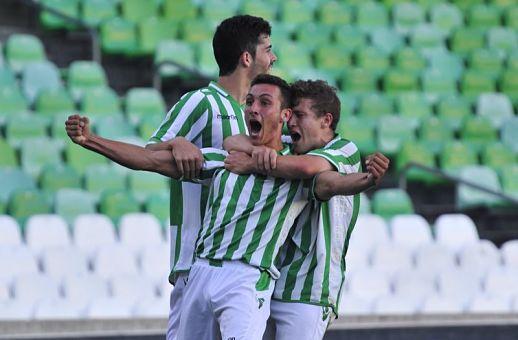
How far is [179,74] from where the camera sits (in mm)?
13016

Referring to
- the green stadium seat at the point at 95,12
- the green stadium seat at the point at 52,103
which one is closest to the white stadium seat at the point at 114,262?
the green stadium seat at the point at 52,103

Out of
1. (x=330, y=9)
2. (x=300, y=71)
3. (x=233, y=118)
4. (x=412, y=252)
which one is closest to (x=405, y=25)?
(x=330, y=9)

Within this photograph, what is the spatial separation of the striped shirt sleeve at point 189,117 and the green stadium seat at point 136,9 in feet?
27.2

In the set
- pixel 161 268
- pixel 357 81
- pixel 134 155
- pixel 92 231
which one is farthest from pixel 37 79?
pixel 134 155

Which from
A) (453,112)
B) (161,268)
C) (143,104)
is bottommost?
(161,268)

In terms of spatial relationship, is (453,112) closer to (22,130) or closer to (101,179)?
(101,179)

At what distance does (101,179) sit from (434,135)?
141 inches

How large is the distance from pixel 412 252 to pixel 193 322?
5.84 m

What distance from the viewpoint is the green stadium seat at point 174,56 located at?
13.0 m

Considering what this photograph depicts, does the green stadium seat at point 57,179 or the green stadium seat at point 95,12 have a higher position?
the green stadium seat at point 95,12

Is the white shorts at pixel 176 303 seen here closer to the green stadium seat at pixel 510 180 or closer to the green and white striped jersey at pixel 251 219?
the green and white striped jersey at pixel 251 219

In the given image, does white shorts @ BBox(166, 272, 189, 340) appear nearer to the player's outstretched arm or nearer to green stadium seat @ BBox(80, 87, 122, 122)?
the player's outstretched arm

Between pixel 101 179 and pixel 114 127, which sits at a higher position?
pixel 114 127

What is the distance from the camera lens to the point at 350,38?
565 inches
